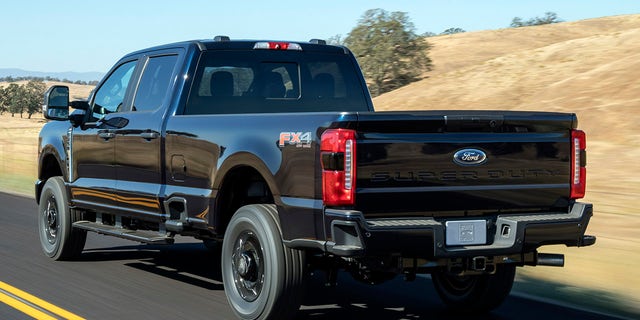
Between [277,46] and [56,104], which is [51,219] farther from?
[277,46]

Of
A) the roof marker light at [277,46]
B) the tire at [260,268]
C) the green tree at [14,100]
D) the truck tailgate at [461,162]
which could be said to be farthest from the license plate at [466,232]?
the green tree at [14,100]

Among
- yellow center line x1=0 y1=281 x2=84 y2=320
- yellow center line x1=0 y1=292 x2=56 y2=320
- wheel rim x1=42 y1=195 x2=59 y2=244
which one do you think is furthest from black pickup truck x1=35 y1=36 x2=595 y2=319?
wheel rim x1=42 y1=195 x2=59 y2=244

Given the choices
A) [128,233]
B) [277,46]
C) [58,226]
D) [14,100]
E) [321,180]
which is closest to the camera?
[321,180]

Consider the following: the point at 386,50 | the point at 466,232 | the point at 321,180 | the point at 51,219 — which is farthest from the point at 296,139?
the point at 386,50

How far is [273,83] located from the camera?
8969 mm

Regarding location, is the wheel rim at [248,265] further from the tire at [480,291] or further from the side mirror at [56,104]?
the side mirror at [56,104]

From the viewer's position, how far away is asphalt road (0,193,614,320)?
303 inches

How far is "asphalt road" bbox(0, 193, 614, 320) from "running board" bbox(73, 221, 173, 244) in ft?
1.42

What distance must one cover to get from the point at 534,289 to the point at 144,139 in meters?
3.67

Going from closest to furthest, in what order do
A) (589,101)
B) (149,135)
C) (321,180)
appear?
(321,180), (149,135), (589,101)

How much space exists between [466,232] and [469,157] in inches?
19.3

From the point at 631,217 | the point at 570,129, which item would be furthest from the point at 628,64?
the point at 570,129

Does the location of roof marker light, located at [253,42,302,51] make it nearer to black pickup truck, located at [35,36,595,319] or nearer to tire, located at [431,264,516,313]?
black pickup truck, located at [35,36,595,319]

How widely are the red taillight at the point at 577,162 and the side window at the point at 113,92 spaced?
177 inches
